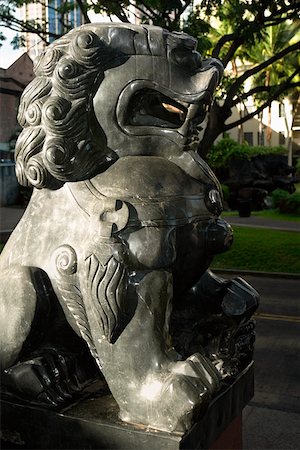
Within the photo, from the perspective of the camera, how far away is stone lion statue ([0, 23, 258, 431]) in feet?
5.06

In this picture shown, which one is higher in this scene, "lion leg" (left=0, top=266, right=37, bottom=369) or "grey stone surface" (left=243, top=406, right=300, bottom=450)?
"lion leg" (left=0, top=266, right=37, bottom=369)

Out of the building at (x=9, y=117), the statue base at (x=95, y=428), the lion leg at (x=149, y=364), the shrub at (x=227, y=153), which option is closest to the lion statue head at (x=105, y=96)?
the lion leg at (x=149, y=364)

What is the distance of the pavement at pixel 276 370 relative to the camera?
135 inches

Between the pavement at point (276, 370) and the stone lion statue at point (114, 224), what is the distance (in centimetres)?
196

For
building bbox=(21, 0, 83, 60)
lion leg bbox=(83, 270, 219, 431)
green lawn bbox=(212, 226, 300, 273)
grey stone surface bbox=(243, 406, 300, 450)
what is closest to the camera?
lion leg bbox=(83, 270, 219, 431)

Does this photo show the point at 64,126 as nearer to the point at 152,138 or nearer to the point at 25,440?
the point at 152,138

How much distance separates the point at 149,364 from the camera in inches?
60.3

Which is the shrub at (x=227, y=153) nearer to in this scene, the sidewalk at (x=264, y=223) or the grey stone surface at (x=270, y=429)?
the sidewalk at (x=264, y=223)

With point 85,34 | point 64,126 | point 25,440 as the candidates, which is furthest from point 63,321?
point 85,34

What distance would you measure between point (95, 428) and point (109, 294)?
1.32ft

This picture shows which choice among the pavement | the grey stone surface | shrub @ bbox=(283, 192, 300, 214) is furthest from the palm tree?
the grey stone surface

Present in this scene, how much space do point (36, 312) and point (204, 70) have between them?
0.89 m

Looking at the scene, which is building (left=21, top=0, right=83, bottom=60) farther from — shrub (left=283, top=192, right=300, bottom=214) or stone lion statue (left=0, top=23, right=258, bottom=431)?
shrub (left=283, top=192, right=300, bottom=214)

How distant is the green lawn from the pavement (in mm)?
487
